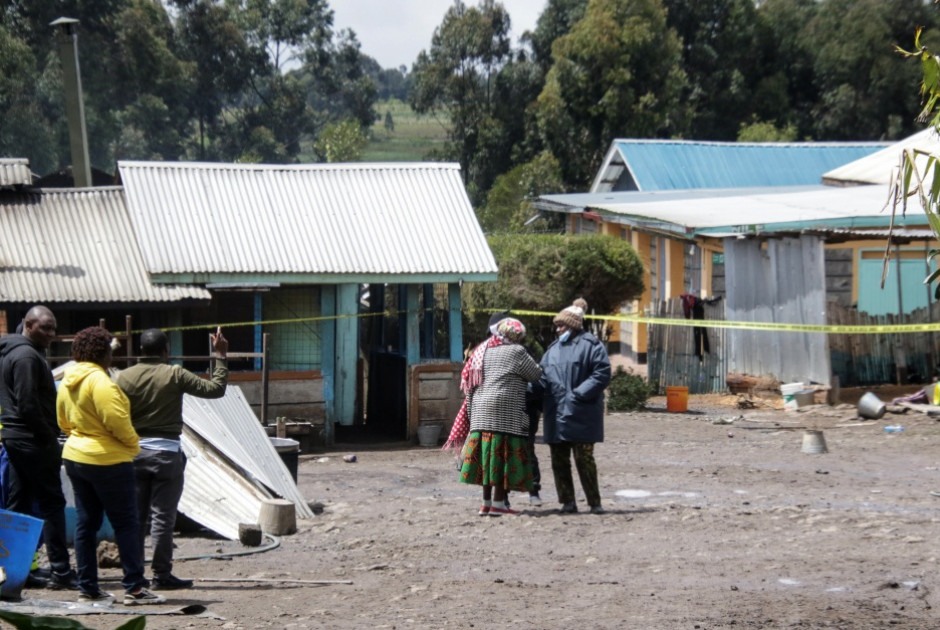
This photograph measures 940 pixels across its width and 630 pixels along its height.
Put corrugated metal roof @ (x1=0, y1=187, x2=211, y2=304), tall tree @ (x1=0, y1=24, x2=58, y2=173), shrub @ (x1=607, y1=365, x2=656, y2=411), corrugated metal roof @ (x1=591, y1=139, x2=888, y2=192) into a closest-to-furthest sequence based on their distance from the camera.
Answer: corrugated metal roof @ (x1=0, y1=187, x2=211, y2=304)
shrub @ (x1=607, y1=365, x2=656, y2=411)
corrugated metal roof @ (x1=591, y1=139, x2=888, y2=192)
tall tree @ (x1=0, y1=24, x2=58, y2=173)

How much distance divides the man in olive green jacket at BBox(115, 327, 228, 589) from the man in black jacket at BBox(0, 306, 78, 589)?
454 mm

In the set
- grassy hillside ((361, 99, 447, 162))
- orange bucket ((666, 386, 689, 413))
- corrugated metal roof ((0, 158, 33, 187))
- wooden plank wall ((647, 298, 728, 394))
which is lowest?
orange bucket ((666, 386, 689, 413))

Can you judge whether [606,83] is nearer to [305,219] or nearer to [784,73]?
[784,73]

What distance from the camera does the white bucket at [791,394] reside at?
59.8 ft

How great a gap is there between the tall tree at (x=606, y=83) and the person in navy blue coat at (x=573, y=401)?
2959 cm

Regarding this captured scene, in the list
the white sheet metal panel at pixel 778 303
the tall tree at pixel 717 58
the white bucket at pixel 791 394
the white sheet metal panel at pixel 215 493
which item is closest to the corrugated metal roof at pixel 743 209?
the white sheet metal panel at pixel 778 303

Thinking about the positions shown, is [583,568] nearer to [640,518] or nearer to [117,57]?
[640,518]

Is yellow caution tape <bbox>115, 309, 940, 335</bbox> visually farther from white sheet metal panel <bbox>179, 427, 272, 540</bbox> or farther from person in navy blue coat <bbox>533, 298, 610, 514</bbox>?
person in navy blue coat <bbox>533, 298, 610, 514</bbox>

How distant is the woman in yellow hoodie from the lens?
285 inches

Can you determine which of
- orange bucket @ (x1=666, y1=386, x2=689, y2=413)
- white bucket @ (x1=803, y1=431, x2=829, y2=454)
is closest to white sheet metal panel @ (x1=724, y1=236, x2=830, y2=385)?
orange bucket @ (x1=666, y1=386, x2=689, y2=413)

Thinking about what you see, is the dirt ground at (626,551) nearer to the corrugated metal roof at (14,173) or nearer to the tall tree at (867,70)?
the corrugated metal roof at (14,173)

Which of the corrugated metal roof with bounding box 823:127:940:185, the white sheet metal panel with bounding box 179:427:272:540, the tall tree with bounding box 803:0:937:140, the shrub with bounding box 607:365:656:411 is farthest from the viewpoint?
the tall tree with bounding box 803:0:937:140

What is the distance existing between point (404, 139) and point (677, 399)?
7373 cm

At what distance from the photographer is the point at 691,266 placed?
25719 millimetres
